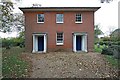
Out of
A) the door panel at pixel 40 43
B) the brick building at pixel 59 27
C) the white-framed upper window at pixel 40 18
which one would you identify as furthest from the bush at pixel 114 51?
the white-framed upper window at pixel 40 18

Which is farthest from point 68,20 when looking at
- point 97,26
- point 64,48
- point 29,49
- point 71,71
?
point 97,26

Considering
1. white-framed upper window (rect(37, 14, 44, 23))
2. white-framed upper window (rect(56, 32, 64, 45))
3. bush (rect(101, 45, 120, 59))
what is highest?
white-framed upper window (rect(37, 14, 44, 23))

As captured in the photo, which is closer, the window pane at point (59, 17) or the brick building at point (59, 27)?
the brick building at point (59, 27)

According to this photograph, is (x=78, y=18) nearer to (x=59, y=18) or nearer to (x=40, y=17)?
(x=59, y=18)

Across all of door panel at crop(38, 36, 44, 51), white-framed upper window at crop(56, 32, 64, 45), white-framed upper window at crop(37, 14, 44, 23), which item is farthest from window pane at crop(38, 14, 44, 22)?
white-framed upper window at crop(56, 32, 64, 45)

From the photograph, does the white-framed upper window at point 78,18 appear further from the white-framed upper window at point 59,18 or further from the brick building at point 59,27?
the white-framed upper window at point 59,18

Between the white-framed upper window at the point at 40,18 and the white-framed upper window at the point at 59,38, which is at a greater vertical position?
the white-framed upper window at the point at 40,18

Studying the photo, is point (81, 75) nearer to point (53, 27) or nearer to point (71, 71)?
point (71, 71)

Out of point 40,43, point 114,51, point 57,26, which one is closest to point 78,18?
point 57,26

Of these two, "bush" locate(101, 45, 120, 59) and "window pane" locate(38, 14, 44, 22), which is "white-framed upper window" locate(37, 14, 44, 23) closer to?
"window pane" locate(38, 14, 44, 22)

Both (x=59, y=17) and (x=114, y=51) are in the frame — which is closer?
(x=114, y=51)

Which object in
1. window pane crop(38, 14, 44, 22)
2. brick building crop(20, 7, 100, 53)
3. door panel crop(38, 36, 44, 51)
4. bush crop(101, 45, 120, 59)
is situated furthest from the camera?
door panel crop(38, 36, 44, 51)

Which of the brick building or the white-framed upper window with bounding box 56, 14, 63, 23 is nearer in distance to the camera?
the brick building

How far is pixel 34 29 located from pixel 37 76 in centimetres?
1522
